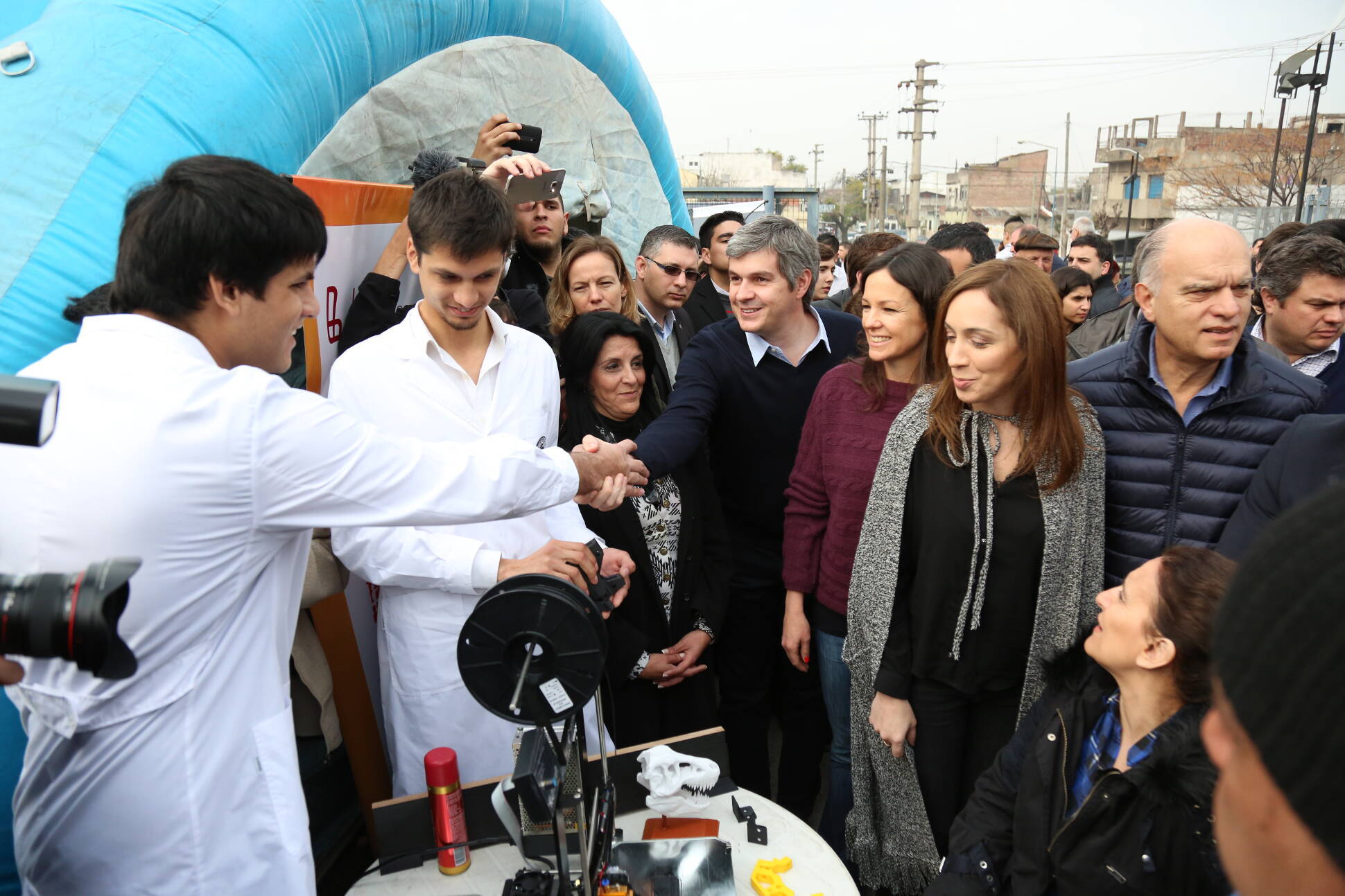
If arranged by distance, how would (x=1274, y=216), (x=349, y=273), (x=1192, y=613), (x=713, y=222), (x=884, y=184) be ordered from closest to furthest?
(x=1192, y=613)
(x=349, y=273)
(x=713, y=222)
(x=1274, y=216)
(x=884, y=184)

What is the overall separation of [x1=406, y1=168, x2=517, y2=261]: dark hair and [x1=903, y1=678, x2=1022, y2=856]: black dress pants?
1661mm

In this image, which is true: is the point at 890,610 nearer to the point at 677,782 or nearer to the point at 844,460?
the point at 844,460

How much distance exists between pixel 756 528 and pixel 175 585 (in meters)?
2.07

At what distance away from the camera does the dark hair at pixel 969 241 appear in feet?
16.0

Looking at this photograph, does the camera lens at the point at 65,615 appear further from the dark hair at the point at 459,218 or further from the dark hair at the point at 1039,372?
the dark hair at the point at 1039,372

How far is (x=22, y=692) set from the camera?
1449 millimetres

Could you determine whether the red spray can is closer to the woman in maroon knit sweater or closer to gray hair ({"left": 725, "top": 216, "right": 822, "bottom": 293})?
the woman in maroon knit sweater

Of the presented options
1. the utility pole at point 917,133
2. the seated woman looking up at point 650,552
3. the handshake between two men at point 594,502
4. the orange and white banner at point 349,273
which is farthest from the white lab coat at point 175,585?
the utility pole at point 917,133

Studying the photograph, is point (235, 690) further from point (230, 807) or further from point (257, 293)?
point (257, 293)

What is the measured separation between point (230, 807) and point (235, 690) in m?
0.20

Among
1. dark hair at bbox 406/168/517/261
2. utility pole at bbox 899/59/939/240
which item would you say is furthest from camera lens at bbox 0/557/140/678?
utility pole at bbox 899/59/939/240

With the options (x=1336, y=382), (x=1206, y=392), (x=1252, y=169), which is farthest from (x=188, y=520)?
(x=1252, y=169)

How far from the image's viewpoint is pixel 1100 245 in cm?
668

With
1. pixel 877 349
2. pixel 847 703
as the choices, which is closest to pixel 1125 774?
pixel 847 703
